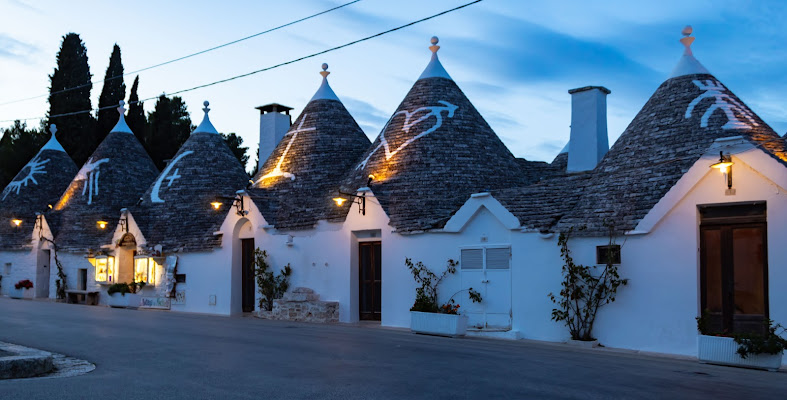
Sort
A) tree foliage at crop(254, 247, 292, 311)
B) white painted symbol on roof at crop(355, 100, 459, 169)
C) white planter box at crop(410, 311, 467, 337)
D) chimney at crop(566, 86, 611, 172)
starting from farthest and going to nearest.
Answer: tree foliage at crop(254, 247, 292, 311), white painted symbol on roof at crop(355, 100, 459, 169), chimney at crop(566, 86, 611, 172), white planter box at crop(410, 311, 467, 337)

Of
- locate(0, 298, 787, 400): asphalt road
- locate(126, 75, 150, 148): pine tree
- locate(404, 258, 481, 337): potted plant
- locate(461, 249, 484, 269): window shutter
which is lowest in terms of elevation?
locate(0, 298, 787, 400): asphalt road

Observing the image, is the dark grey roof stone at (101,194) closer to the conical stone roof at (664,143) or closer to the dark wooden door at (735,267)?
the conical stone roof at (664,143)

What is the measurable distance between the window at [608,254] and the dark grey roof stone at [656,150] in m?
0.37

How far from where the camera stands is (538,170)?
2467 cm

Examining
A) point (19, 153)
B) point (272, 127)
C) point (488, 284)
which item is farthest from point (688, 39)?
point (19, 153)

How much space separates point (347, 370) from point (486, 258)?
833cm

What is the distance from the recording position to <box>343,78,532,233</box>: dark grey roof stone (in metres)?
20.1

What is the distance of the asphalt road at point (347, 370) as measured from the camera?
27.9 ft

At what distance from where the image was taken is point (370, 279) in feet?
70.0

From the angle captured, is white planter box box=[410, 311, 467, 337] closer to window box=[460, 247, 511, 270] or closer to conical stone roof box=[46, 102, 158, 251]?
window box=[460, 247, 511, 270]

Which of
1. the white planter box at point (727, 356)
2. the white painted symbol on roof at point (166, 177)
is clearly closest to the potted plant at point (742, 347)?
the white planter box at point (727, 356)

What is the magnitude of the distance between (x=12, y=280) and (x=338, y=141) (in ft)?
62.3

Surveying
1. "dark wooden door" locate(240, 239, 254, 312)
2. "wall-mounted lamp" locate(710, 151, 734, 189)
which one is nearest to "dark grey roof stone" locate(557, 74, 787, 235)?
"wall-mounted lamp" locate(710, 151, 734, 189)

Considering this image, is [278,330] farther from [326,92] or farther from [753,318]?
[326,92]
